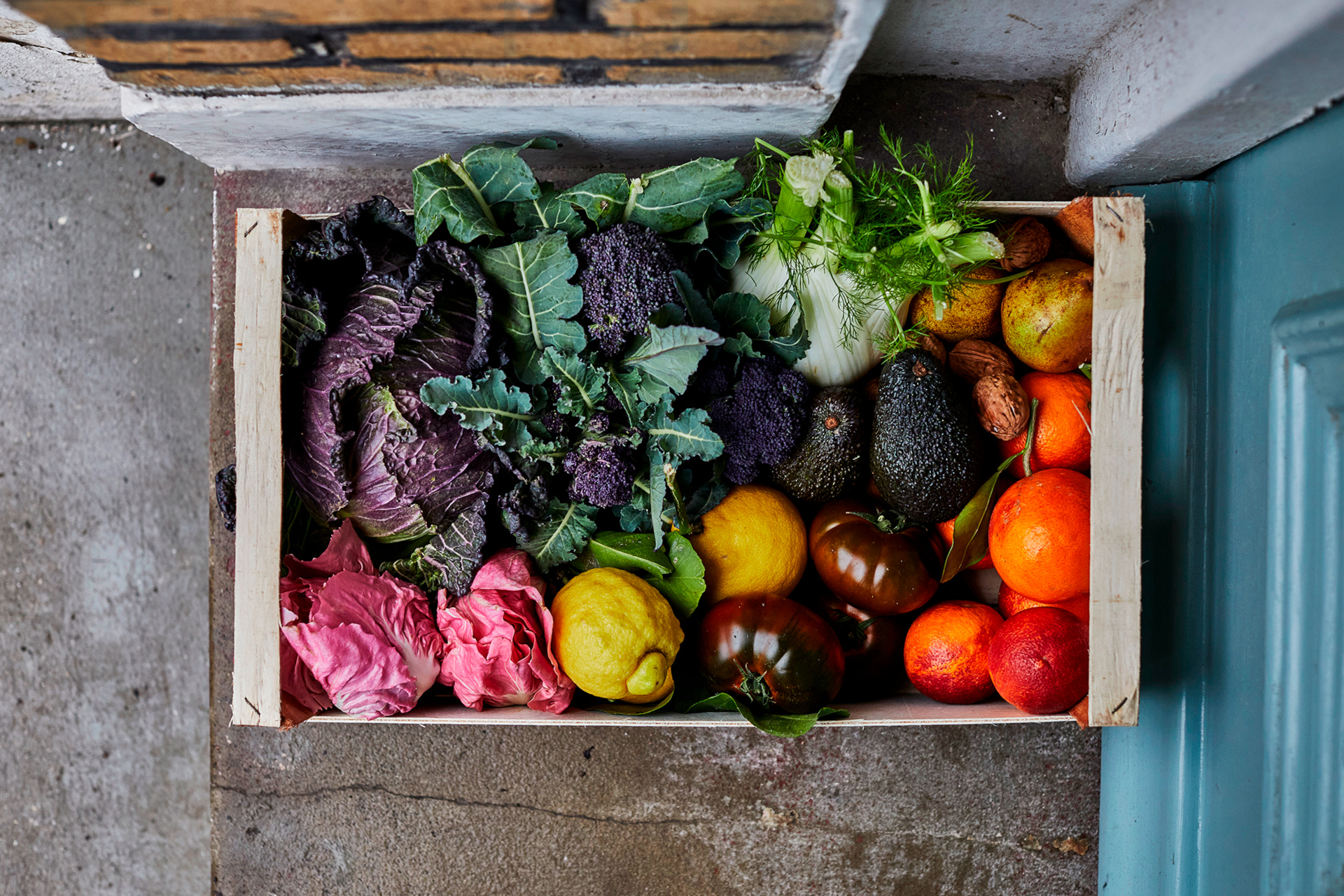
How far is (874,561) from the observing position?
142 centimetres

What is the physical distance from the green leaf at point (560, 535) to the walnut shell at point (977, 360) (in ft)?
2.58

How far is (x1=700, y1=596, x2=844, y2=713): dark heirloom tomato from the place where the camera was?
1.36 metres

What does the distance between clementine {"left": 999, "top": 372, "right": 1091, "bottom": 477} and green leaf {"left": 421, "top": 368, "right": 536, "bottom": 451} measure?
0.94 meters

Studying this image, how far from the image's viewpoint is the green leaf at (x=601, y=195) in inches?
54.4

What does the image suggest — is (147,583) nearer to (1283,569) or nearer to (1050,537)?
(1050,537)

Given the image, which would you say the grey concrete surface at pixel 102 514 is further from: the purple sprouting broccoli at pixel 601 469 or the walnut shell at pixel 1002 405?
the walnut shell at pixel 1002 405

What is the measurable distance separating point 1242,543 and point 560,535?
1274mm

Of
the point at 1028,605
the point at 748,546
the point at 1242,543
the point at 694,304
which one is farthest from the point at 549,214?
the point at 1242,543

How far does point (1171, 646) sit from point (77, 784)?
2.84 meters

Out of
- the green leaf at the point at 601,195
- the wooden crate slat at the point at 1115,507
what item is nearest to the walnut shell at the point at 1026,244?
the wooden crate slat at the point at 1115,507

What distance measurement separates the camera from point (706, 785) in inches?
70.4

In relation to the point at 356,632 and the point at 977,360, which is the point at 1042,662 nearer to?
the point at 977,360

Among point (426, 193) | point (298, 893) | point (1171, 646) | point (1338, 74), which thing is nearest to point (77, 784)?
point (298, 893)

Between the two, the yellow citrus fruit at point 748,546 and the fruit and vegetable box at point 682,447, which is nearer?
the fruit and vegetable box at point 682,447
